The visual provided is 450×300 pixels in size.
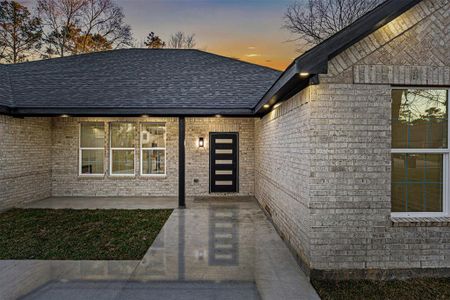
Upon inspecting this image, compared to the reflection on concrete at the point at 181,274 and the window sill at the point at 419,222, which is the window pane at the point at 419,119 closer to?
the window sill at the point at 419,222

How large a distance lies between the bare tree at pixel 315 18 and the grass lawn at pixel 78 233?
46.7ft

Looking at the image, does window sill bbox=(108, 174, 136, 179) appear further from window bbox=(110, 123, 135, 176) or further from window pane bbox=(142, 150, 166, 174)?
window pane bbox=(142, 150, 166, 174)

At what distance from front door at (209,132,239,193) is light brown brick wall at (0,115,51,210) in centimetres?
572

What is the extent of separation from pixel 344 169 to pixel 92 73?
9.97 m

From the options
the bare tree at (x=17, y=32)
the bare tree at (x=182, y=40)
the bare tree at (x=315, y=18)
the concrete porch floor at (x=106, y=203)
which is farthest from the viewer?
the bare tree at (x=182, y=40)

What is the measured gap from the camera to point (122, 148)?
1066 cm

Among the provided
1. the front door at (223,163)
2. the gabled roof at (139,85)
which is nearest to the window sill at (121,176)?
the front door at (223,163)

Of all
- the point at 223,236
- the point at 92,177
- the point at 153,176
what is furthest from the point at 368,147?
the point at 92,177

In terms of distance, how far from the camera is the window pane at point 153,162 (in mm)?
10680

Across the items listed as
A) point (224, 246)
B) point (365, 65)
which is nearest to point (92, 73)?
point (224, 246)

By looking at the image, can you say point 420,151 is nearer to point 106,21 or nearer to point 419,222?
point 419,222

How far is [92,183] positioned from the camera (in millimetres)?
10500

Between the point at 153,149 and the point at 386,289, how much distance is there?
8.53 m

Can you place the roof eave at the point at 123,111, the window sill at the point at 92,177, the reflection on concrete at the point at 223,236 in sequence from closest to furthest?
1. the reflection on concrete at the point at 223,236
2. the roof eave at the point at 123,111
3. the window sill at the point at 92,177
